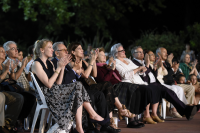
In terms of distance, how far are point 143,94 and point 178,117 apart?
1359 millimetres

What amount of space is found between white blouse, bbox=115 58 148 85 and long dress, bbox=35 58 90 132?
5.55 ft

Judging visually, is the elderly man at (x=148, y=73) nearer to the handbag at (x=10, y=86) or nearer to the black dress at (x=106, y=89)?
the black dress at (x=106, y=89)

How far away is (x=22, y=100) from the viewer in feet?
14.0

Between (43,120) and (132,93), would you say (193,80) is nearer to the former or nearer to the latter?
(132,93)

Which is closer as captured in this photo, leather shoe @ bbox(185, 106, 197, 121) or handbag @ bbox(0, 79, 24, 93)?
handbag @ bbox(0, 79, 24, 93)

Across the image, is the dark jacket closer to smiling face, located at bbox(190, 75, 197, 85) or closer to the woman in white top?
the woman in white top

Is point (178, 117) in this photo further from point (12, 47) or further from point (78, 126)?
point (12, 47)

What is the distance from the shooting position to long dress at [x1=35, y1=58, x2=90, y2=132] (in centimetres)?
364

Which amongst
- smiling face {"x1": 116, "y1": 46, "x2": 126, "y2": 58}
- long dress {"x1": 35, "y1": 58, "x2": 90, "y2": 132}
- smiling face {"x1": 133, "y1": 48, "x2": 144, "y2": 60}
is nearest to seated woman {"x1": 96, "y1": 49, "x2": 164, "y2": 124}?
smiling face {"x1": 116, "y1": 46, "x2": 126, "y2": 58}

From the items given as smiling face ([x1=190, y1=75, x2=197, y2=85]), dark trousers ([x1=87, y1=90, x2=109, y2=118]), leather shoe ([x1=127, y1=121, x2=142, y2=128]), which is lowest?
leather shoe ([x1=127, y1=121, x2=142, y2=128])

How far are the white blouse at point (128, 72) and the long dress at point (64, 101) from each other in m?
1.69

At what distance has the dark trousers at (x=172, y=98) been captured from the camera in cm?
554

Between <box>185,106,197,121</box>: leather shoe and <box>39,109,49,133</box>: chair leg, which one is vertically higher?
<box>39,109,49,133</box>: chair leg

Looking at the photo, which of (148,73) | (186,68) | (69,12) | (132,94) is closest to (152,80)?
(148,73)
